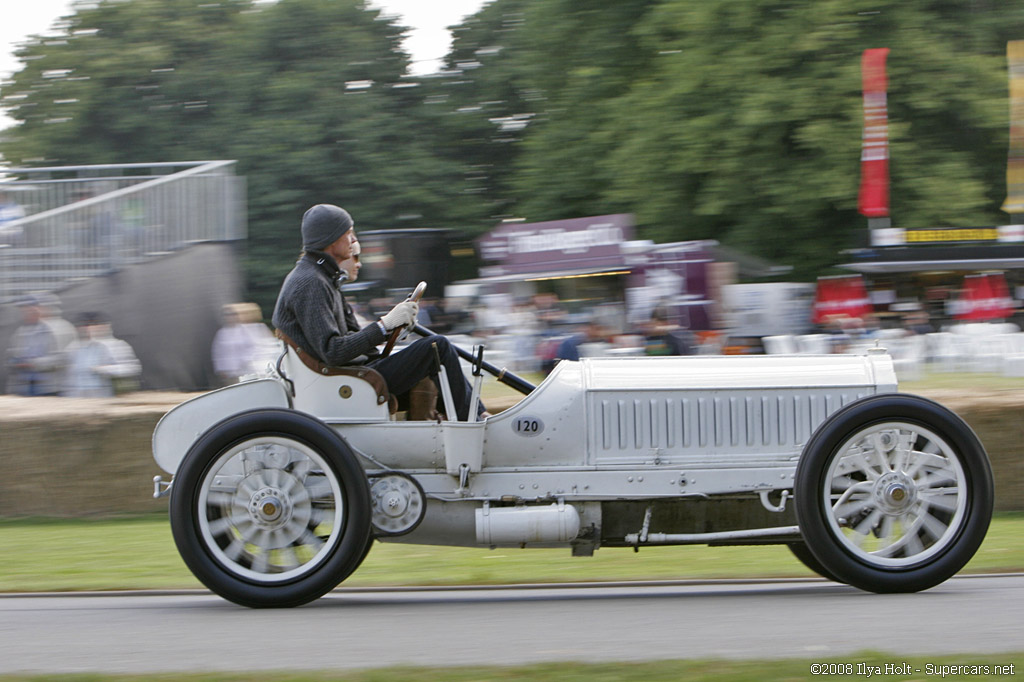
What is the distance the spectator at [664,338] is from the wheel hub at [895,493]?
5.72 meters

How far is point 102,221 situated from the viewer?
16734mm

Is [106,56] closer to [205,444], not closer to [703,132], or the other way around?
[703,132]

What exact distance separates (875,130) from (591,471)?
18.6 meters

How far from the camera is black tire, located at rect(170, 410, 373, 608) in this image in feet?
18.3

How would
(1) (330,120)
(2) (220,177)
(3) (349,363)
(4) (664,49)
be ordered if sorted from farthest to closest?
(1) (330,120)
(4) (664,49)
(2) (220,177)
(3) (349,363)

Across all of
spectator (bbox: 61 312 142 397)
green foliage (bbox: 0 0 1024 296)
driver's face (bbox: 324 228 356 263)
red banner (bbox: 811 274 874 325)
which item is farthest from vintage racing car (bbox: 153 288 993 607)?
green foliage (bbox: 0 0 1024 296)

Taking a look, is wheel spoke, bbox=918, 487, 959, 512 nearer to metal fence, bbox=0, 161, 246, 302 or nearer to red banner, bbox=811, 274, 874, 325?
metal fence, bbox=0, 161, 246, 302

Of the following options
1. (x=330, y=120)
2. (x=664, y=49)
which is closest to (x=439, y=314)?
(x=664, y=49)

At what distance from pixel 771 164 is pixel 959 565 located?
799 inches

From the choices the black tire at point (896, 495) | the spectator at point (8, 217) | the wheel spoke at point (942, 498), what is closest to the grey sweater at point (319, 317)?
the black tire at point (896, 495)

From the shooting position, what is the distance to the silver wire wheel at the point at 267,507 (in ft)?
18.5

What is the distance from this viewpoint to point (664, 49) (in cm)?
2705

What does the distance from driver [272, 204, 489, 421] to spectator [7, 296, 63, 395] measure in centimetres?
752

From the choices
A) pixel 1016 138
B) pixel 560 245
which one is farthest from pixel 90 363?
pixel 1016 138
